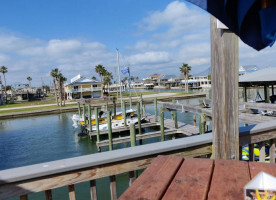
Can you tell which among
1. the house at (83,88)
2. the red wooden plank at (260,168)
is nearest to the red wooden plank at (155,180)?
the red wooden plank at (260,168)

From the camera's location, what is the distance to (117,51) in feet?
94.1

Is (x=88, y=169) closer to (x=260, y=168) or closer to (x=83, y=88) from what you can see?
(x=260, y=168)

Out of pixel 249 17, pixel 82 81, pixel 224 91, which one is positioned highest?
pixel 82 81

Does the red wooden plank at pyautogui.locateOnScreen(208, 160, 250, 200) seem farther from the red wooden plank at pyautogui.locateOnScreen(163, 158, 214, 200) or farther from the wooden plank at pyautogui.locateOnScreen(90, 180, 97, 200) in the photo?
the wooden plank at pyautogui.locateOnScreen(90, 180, 97, 200)

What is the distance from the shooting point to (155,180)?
153cm

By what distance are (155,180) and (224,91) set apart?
1.13 metres

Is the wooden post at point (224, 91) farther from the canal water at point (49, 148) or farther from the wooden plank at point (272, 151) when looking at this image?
the canal water at point (49, 148)

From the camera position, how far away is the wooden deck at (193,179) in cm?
134

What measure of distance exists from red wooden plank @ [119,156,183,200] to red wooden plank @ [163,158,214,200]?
44mm

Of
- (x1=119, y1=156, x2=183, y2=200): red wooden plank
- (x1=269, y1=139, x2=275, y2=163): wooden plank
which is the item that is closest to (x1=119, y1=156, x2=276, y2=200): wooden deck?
(x1=119, y1=156, x2=183, y2=200): red wooden plank

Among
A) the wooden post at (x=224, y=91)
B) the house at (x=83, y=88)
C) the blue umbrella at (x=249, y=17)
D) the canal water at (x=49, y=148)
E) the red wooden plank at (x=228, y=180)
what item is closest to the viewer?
the red wooden plank at (x=228, y=180)

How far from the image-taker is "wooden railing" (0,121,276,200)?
4.98 ft

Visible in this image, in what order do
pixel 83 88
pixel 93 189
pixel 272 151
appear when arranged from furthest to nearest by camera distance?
pixel 83 88 → pixel 272 151 → pixel 93 189

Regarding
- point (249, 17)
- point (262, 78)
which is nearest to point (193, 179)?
point (249, 17)
